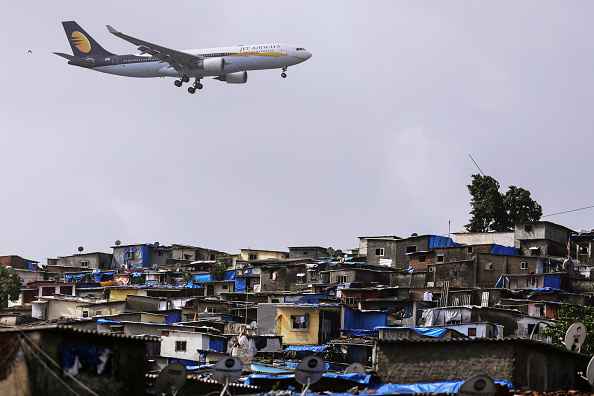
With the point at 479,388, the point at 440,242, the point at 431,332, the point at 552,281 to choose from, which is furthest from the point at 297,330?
the point at 479,388

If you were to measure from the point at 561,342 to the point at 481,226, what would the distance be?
4363 centimetres

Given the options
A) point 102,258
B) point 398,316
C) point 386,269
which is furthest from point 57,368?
point 102,258

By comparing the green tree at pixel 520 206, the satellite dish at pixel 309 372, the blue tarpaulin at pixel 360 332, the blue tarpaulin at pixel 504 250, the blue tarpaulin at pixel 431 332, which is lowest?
the blue tarpaulin at pixel 360 332

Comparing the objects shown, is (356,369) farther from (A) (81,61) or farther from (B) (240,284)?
(A) (81,61)

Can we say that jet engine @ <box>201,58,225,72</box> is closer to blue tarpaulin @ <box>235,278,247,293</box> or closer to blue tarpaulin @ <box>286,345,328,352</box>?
blue tarpaulin @ <box>235,278,247,293</box>

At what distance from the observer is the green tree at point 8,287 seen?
212ft

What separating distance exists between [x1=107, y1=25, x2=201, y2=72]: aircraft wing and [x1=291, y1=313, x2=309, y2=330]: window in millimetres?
27149

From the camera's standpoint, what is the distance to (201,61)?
69812mm

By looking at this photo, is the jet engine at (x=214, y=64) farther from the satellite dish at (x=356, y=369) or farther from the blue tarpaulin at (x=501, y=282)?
the satellite dish at (x=356, y=369)

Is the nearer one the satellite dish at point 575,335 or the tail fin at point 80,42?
the satellite dish at point 575,335

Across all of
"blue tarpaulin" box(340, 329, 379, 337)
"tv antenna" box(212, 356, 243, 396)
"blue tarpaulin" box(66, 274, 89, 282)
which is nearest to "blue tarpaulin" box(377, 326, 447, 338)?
"blue tarpaulin" box(340, 329, 379, 337)

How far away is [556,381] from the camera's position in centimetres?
2531

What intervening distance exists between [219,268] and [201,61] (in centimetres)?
1473

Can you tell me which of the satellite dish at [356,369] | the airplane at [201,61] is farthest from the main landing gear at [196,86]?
the satellite dish at [356,369]
